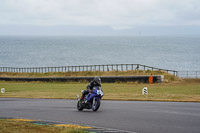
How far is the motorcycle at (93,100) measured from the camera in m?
16.1

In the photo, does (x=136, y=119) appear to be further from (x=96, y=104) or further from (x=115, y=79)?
(x=115, y=79)

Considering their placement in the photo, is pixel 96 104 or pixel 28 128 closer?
pixel 28 128

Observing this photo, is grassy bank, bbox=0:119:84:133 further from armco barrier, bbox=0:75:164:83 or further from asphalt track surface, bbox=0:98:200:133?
armco barrier, bbox=0:75:164:83

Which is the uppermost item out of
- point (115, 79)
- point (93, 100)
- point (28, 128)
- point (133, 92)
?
point (115, 79)

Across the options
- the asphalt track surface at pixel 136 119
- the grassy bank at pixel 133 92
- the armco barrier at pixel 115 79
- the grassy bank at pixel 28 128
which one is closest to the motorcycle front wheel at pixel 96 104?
the asphalt track surface at pixel 136 119

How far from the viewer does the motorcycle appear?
52.7ft

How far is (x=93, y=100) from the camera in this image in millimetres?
16641

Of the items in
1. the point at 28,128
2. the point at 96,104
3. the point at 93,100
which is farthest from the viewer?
the point at 93,100

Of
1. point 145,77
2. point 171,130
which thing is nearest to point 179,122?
point 171,130

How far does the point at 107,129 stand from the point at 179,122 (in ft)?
8.08

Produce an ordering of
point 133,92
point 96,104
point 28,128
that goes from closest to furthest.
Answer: point 28,128 < point 96,104 < point 133,92

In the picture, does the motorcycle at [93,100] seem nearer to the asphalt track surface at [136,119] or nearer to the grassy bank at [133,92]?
the asphalt track surface at [136,119]

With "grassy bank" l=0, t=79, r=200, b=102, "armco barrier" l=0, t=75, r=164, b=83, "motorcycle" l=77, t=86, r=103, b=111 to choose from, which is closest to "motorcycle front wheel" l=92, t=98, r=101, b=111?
"motorcycle" l=77, t=86, r=103, b=111

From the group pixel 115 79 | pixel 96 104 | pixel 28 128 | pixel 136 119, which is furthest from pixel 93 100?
pixel 115 79
